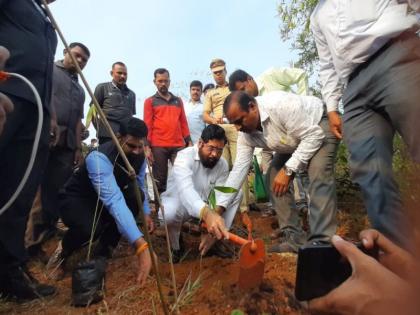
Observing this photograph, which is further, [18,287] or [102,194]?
[102,194]

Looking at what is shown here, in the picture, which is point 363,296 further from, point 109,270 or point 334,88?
point 109,270

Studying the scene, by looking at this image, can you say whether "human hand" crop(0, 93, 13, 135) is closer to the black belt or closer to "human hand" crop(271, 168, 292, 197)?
the black belt

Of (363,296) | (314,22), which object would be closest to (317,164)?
(314,22)

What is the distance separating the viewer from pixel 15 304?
7.20ft

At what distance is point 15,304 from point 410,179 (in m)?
2.32

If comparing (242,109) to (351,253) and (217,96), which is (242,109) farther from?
(351,253)

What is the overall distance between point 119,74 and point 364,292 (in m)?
4.50

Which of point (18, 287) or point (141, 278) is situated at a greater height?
point (18, 287)

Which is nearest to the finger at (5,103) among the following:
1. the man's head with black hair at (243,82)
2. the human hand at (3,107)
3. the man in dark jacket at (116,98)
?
the human hand at (3,107)

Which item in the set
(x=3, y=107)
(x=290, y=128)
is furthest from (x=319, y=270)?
(x=290, y=128)

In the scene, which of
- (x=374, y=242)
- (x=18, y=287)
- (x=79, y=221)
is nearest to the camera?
(x=374, y=242)

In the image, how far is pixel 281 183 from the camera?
2896mm

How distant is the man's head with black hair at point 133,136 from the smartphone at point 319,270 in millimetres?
1970

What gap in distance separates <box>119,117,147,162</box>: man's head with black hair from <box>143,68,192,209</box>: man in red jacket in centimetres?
195
